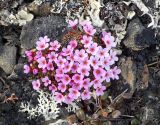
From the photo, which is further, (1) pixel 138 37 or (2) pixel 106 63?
(1) pixel 138 37

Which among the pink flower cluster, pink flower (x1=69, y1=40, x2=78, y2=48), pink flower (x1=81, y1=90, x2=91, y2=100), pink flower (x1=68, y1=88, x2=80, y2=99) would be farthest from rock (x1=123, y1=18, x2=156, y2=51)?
pink flower (x1=68, y1=88, x2=80, y2=99)

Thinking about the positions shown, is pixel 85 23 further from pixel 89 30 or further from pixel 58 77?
pixel 58 77

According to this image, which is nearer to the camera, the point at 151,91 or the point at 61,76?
the point at 61,76

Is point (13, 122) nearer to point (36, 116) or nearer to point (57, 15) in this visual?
point (36, 116)

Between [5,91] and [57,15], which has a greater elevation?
[57,15]

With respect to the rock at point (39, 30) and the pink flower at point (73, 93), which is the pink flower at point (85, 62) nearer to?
the pink flower at point (73, 93)

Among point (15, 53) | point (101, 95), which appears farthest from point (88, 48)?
point (15, 53)

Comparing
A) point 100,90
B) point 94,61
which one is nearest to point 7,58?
point 94,61
